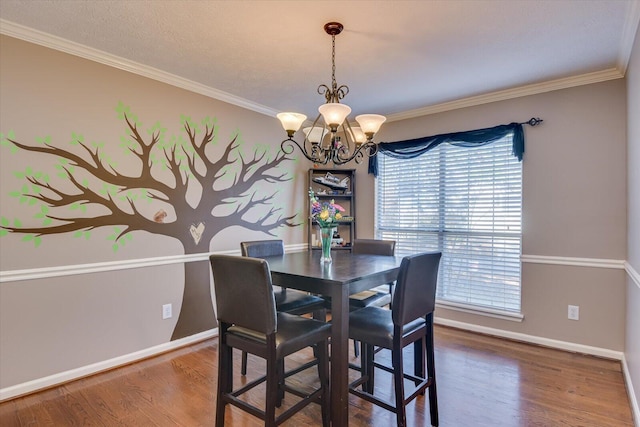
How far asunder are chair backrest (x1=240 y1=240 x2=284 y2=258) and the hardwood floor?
0.90 metres

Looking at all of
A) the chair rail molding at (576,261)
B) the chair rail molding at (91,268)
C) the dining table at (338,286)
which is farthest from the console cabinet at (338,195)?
the dining table at (338,286)

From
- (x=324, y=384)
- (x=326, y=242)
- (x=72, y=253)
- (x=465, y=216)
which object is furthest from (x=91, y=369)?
(x=465, y=216)

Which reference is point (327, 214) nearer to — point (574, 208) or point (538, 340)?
point (574, 208)

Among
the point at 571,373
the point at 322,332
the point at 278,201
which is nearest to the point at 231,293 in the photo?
the point at 322,332

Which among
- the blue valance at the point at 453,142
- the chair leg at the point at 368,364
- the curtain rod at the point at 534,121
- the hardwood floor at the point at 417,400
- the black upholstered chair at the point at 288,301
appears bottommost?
the hardwood floor at the point at 417,400

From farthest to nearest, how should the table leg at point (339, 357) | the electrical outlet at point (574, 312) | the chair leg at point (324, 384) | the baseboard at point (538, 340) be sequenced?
1. the electrical outlet at point (574, 312)
2. the baseboard at point (538, 340)
3. the chair leg at point (324, 384)
4. the table leg at point (339, 357)

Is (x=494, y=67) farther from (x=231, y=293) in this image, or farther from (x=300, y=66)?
(x=231, y=293)

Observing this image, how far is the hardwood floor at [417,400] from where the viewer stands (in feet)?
6.69

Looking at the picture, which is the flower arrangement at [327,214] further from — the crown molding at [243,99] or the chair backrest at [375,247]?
A: the crown molding at [243,99]

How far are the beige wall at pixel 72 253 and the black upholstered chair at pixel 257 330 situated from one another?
4.38 feet

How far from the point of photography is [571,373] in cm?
261

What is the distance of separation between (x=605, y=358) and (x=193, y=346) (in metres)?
3.52

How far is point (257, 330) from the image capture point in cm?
171

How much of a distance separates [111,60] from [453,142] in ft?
10.5
